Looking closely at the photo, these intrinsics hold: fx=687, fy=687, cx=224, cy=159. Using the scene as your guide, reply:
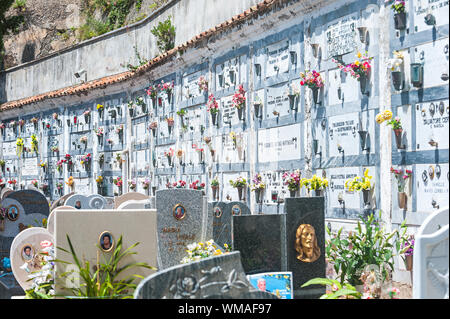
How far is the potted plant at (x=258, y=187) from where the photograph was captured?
42.1ft

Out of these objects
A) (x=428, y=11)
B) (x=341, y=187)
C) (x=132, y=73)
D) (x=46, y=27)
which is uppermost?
(x=46, y=27)

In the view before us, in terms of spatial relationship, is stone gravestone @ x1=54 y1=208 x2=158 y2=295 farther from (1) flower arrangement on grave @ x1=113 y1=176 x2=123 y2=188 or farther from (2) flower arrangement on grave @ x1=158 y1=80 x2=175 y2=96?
(1) flower arrangement on grave @ x1=113 y1=176 x2=123 y2=188

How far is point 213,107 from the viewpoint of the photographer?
14891 mm

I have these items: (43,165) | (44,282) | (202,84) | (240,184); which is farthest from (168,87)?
(44,282)

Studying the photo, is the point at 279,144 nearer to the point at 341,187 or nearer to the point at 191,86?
the point at 341,187

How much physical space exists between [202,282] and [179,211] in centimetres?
494

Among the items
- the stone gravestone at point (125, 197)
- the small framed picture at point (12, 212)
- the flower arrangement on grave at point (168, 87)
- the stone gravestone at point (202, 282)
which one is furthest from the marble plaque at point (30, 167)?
the stone gravestone at point (202, 282)

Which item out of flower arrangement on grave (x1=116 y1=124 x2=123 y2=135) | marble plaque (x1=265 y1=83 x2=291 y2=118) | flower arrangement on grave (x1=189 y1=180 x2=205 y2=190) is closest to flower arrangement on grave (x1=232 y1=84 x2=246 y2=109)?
marble plaque (x1=265 y1=83 x2=291 y2=118)

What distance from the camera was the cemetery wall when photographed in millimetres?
8617

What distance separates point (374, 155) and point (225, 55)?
5.89 meters

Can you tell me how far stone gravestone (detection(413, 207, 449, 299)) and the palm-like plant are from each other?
8.00ft

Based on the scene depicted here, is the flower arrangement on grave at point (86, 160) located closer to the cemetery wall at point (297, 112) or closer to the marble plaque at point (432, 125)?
the cemetery wall at point (297, 112)

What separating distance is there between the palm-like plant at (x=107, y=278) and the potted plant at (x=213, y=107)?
8.54 meters
